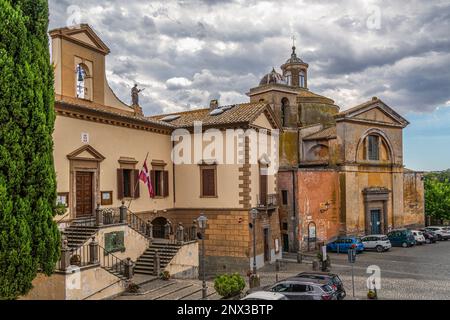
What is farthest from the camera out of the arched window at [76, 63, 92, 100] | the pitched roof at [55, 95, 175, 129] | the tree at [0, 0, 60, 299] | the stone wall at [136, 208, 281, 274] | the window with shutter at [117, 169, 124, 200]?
the stone wall at [136, 208, 281, 274]

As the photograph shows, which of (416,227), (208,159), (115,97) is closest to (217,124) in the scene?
(208,159)

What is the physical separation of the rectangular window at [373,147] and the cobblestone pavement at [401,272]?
9.29 m

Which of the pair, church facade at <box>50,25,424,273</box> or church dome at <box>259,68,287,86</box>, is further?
church dome at <box>259,68,287,86</box>

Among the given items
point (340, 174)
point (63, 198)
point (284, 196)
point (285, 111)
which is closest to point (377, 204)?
point (340, 174)

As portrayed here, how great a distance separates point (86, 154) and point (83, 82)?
13.2 ft

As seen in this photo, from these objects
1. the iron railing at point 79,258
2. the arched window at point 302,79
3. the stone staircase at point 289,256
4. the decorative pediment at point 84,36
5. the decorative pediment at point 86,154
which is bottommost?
the stone staircase at point 289,256

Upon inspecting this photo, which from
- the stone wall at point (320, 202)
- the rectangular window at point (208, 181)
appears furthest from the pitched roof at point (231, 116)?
the stone wall at point (320, 202)

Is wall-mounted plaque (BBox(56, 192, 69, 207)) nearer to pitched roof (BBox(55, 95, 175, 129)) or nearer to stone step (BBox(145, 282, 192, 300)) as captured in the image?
pitched roof (BBox(55, 95, 175, 129))

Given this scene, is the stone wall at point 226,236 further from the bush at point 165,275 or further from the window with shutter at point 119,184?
the bush at point 165,275

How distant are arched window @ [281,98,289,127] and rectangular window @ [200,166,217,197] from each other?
15375 mm

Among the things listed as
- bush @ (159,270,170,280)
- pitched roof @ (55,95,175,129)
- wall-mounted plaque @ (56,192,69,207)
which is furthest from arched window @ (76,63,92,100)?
bush @ (159,270,170,280)

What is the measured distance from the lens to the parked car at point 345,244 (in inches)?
1272

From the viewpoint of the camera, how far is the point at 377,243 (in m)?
33.2

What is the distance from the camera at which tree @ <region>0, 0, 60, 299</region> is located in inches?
497
